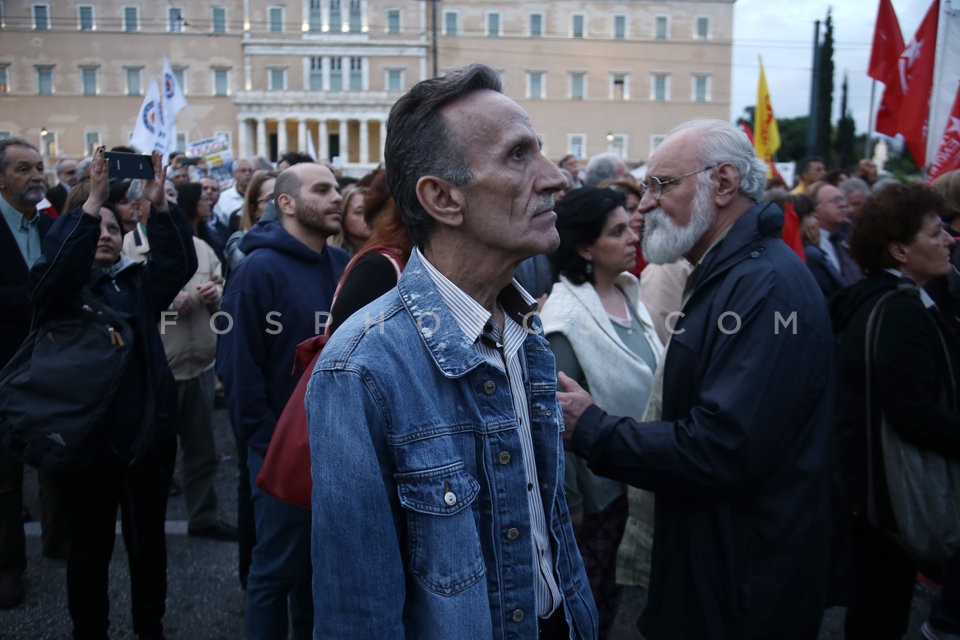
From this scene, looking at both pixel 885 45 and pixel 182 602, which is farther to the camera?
pixel 885 45

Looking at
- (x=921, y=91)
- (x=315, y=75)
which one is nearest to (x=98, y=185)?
(x=921, y=91)

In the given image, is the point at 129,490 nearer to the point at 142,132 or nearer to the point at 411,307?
the point at 411,307

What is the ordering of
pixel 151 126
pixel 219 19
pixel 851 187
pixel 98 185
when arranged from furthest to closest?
1. pixel 219 19
2. pixel 151 126
3. pixel 851 187
4. pixel 98 185

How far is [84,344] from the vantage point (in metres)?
3.25

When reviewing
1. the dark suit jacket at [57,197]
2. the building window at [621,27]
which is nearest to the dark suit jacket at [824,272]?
the dark suit jacket at [57,197]

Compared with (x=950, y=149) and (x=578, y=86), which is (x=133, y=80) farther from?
(x=950, y=149)

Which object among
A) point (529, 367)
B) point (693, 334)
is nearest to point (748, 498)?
point (693, 334)

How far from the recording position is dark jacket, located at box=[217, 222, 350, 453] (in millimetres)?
3453

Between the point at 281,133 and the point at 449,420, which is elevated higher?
the point at 281,133

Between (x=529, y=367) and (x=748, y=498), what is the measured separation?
0.91m

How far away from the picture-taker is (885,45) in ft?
19.5

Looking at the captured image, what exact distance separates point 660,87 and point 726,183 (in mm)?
63218

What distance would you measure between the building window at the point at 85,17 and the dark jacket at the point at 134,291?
62.3 m

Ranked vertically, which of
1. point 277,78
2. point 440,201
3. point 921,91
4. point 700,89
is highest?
point 277,78
